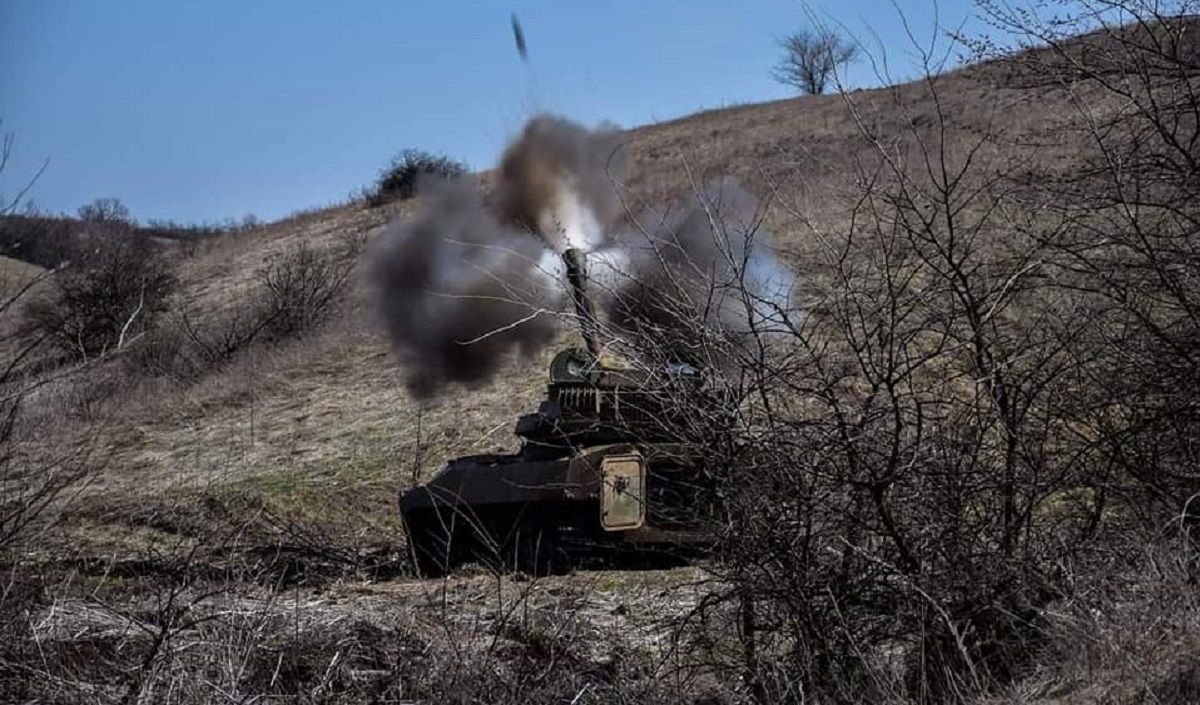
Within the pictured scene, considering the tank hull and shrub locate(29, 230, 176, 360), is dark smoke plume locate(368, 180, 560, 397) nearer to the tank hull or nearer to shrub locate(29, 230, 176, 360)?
the tank hull

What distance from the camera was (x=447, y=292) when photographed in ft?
60.5

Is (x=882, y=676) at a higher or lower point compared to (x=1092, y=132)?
lower

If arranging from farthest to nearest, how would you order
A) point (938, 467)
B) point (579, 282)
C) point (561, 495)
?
1. point (561, 495)
2. point (579, 282)
3. point (938, 467)

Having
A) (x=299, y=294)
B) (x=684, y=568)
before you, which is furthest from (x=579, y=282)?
(x=299, y=294)

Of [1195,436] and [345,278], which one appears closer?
[1195,436]

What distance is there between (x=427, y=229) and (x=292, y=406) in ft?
19.5

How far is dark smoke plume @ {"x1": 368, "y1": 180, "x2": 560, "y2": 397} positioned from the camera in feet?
59.7

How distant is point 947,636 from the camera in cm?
Result: 717

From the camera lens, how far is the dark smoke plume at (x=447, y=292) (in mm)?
18188

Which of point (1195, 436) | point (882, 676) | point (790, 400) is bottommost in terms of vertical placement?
point (882, 676)

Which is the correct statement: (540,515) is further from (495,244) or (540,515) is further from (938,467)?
(938,467)

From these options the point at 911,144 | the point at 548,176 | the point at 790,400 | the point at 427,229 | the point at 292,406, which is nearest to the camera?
the point at 790,400

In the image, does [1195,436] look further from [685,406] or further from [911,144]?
[911,144]

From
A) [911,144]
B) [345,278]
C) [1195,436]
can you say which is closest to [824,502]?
[1195,436]
